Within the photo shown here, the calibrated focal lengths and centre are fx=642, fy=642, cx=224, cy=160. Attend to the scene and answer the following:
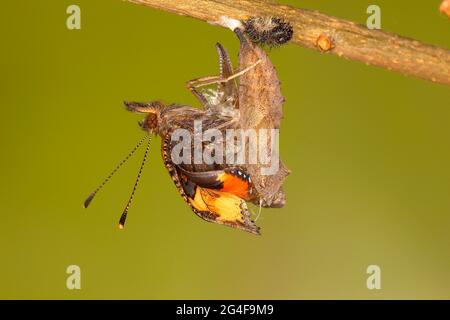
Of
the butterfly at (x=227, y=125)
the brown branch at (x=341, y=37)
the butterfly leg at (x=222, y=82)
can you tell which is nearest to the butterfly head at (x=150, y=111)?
the butterfly at (x=227, y=125)

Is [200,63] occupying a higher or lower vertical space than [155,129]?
higher

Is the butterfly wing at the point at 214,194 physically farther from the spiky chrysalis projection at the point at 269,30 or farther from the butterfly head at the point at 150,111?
the spiky chrysalis projection at the point at 269,30

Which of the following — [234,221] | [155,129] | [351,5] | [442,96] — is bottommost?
[234,221]

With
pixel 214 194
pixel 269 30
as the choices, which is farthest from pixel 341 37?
pixel 214 194

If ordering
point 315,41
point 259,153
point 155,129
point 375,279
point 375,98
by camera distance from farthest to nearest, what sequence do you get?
point 375,98
point 375,279
point 155,129
point 259,153
point 315,41

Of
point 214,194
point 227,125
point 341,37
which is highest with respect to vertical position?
point 341,37

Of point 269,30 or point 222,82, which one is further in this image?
point 222,82

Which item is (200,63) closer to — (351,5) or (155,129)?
(351,5)

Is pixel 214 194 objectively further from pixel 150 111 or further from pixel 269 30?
pixel 269 30

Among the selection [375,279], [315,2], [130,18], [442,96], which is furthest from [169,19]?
[375,279]
